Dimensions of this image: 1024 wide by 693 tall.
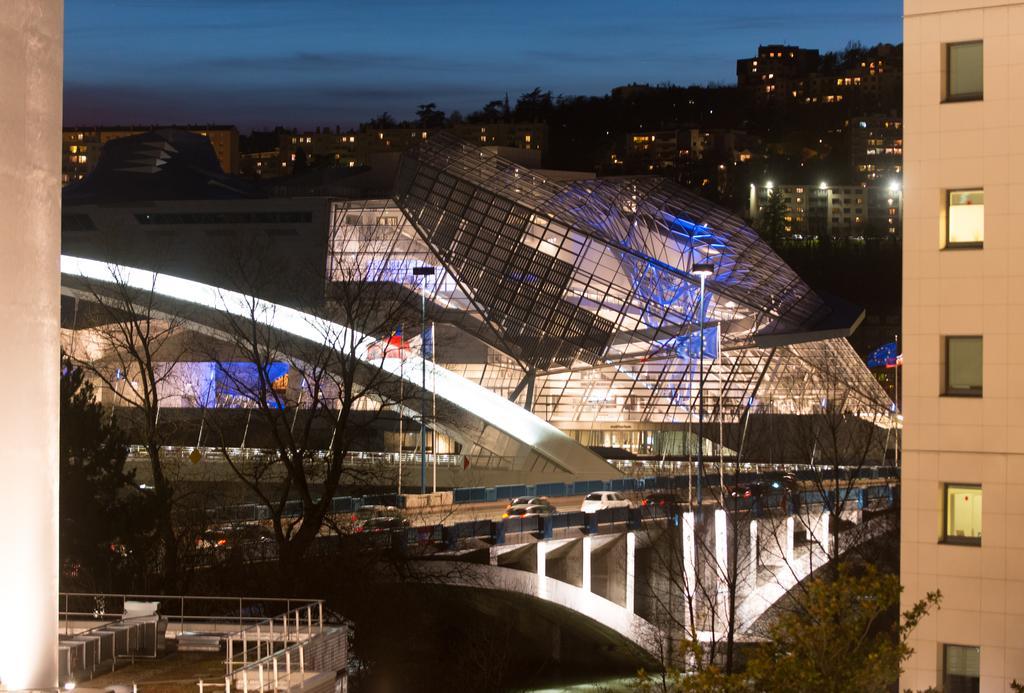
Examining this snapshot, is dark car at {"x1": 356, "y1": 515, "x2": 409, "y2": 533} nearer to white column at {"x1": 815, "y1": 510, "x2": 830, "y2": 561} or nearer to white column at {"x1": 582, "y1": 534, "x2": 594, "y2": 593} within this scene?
white column at {"x1": 582, "y1": 534, "x2": 594, "y2": 593}

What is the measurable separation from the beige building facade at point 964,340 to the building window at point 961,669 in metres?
0.02

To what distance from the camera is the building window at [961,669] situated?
83.1 ft

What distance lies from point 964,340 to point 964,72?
430cm

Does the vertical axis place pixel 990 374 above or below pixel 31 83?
below

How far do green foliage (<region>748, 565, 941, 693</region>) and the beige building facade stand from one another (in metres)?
3.85

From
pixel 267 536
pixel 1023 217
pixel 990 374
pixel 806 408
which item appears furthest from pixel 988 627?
pixel 806 408

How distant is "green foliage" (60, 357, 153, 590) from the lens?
38.6m

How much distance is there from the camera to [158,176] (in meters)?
123

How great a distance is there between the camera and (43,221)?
1909 cm

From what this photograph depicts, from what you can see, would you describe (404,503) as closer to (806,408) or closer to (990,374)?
(990,374)

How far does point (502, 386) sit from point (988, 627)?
195 feet

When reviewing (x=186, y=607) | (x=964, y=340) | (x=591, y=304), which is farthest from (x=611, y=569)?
(x=591, y=304)

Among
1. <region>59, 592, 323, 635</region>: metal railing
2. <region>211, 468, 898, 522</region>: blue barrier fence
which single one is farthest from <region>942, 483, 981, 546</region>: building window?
<region>211, 468, 898, 522</region>: blue barrier fence

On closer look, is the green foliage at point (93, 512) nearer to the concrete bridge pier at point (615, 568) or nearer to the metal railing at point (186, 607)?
the metal railing at point (186, 607)
